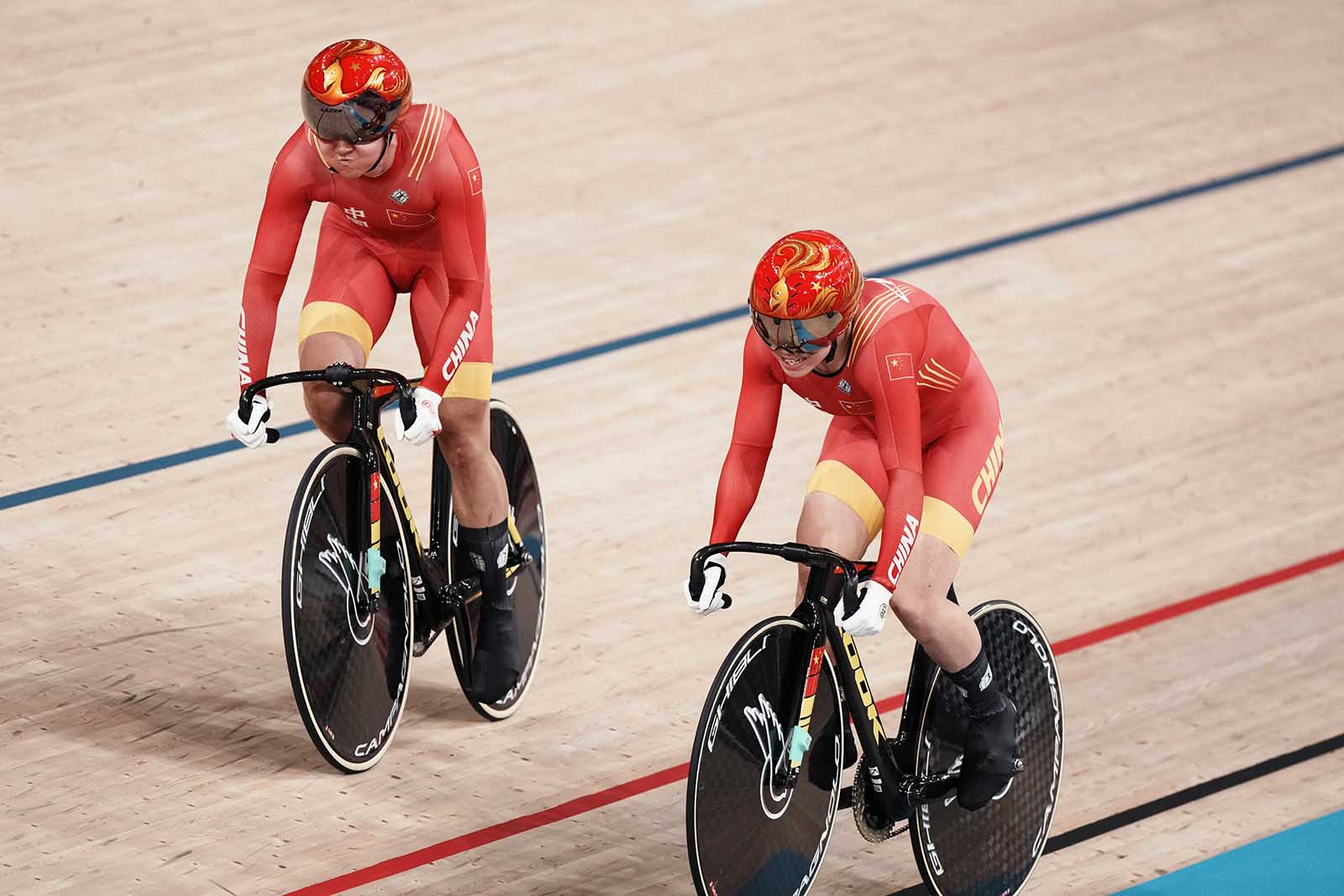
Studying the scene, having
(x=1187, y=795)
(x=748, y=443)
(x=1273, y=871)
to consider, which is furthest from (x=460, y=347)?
(x=1273, y=871)

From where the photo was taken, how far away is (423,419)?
3.90 meters

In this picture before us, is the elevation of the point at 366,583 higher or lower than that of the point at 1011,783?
higher

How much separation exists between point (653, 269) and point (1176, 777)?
3064 mm

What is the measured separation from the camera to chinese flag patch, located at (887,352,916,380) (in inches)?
134

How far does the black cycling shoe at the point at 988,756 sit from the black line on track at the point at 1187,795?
32 centimetres

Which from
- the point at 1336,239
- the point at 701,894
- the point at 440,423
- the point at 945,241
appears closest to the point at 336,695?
the point at 440,423

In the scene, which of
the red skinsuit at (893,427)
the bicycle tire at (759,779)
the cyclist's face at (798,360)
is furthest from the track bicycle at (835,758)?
the cyclist's face at (798,360)

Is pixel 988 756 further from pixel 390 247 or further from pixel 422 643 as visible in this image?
pixel 390 247

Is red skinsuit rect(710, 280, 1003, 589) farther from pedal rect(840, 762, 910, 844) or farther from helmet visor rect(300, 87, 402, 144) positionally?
helmet visor rect(300, 87, 402, 144)

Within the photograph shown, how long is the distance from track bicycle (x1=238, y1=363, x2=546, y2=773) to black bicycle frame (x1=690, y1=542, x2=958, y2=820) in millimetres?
835

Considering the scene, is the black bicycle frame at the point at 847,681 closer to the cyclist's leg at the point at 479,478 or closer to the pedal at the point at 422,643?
the cyclist's leg at the point at 479,478

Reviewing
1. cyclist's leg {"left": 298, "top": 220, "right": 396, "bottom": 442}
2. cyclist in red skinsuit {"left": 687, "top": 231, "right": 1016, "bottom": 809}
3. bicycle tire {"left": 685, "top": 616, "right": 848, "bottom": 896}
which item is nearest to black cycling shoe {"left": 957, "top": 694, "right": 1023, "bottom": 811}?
A: cyclist in red skinsuit {"left": 687, "top": 231, "right": 1016, "bottom": 809}

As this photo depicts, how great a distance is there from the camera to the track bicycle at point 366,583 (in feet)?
12.8

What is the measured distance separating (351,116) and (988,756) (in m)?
1.72
